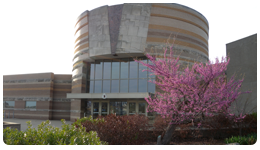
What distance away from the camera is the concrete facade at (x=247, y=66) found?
15.4m

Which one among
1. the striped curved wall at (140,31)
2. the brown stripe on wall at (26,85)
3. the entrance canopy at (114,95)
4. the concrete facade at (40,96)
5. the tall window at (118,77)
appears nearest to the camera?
the entrance canopy at (114,95)

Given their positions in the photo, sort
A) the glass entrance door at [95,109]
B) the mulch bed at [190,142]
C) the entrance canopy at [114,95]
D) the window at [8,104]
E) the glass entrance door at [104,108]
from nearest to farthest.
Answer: the mulch bed at [190,142] → the entrance canopy at [114,95] → the glass entrance door at [104,108] → the glass entrance door at [95,109] → the window at [8,104]

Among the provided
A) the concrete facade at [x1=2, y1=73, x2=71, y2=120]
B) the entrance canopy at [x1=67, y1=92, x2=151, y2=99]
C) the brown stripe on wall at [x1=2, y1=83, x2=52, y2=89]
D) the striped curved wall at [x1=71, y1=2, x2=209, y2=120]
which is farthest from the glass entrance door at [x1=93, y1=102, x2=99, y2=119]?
the brown stripe on wall at [x1=2, y1=83, x2=52, y2=89]

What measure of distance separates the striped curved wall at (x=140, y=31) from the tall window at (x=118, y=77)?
1134 millimetres

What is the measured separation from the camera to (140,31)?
2052 centimetres

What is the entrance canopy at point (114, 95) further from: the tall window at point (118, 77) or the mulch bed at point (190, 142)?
the mulch bed at point (190, 142)

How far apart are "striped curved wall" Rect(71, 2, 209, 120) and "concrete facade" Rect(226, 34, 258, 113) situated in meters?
4.38

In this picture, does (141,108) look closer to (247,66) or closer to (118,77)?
(118,77)

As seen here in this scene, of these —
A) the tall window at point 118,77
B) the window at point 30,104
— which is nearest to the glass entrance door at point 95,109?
the tall window at point 118,77

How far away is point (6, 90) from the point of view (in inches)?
1233

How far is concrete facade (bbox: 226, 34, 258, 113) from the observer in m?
15.4

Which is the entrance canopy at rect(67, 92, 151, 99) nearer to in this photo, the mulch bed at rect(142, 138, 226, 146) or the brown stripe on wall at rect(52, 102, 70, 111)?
the brown stripe on wall at rect(52, 102, 70, 111)

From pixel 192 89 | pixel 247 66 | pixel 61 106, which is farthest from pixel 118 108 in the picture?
pixel 192 89

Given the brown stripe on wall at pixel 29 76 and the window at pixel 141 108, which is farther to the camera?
the brown stripe on wall at pixel 29 76
